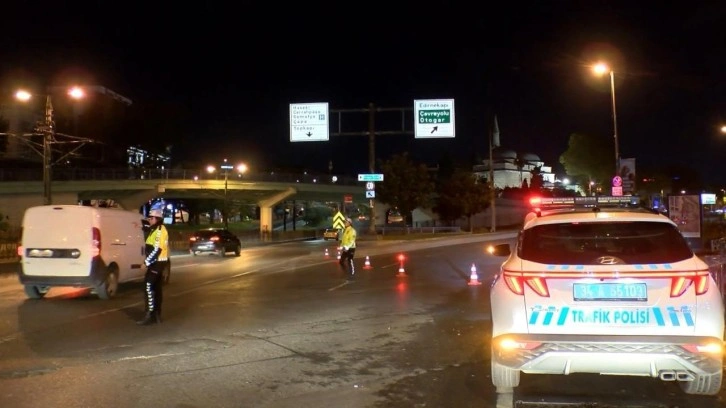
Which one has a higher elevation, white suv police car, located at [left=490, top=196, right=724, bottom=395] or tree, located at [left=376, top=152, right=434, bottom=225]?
tree, located at [left=376, top=152, right=434, bottom=225]

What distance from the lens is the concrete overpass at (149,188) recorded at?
196ft

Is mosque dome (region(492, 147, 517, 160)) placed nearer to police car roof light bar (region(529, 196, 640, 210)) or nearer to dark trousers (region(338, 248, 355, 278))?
dark trousers (region(338, 248, 355, 278))

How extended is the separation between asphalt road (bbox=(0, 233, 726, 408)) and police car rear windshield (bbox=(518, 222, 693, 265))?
1.34 meters

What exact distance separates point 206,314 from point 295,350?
12.0ft

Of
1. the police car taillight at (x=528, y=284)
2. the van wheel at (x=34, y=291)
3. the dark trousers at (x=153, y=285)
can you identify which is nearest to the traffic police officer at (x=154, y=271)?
the dark trousers at (x=153, y=285)

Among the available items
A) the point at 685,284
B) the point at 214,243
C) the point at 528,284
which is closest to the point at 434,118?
the point at 214,243

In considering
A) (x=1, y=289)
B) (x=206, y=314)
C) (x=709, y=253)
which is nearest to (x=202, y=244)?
(x=1, y=289)

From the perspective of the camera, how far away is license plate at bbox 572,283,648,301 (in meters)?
5.27

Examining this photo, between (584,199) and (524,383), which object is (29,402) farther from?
(584,199)

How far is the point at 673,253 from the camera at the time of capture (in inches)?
215

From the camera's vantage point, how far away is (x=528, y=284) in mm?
5422

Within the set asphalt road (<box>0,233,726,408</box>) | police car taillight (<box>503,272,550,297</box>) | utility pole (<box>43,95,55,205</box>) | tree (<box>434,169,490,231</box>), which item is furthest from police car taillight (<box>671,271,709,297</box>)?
tree (<box>434,169,490,231</box>)

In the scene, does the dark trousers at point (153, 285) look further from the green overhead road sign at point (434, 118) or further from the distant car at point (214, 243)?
the green overhead road sign at point (434, 118)

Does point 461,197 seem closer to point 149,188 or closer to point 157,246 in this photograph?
point 149,188
